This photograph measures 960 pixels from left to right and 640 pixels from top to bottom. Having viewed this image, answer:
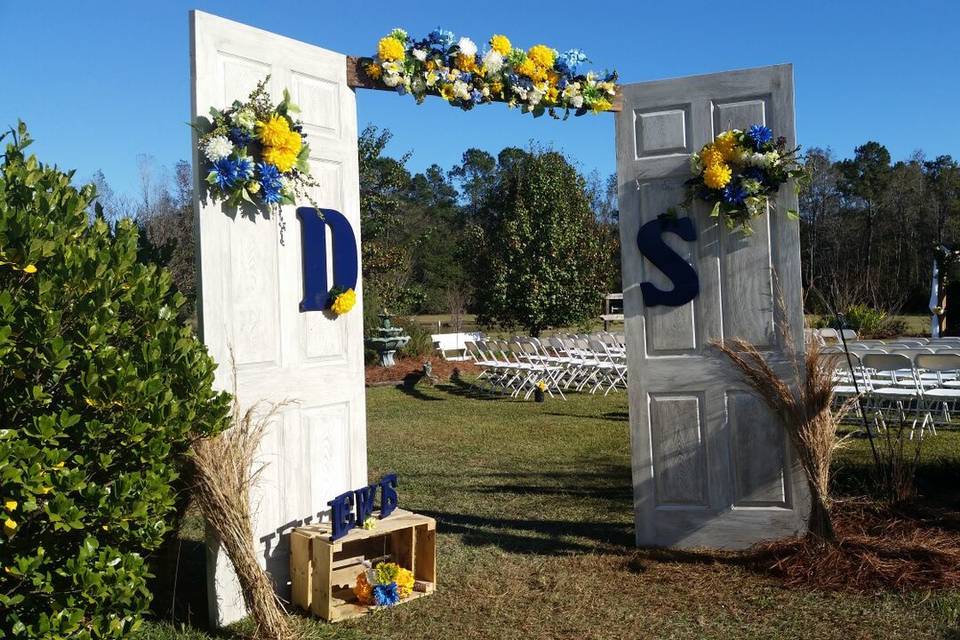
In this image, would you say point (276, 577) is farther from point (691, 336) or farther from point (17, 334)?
point (691, 336)

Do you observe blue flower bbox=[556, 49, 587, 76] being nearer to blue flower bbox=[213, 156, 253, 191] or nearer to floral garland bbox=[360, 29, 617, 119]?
floral garland bbox=[360, 29, 617, 119]

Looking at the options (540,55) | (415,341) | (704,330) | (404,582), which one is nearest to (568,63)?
(540,55)

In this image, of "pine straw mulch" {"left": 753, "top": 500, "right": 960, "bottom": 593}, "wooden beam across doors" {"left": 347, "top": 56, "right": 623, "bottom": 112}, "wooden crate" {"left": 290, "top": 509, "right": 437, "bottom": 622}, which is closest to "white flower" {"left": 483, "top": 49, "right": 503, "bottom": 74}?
"wooden beam across doors" {"left": 347, "top": 56, "right": 623, "bottom": 112}

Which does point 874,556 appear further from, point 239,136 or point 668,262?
point 239,136

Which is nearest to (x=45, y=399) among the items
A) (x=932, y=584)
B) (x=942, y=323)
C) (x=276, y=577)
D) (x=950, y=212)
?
(x=276, y=577)

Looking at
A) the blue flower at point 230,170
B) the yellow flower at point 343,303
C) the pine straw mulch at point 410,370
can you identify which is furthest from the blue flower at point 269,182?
the pine straw mulch at point 410,370

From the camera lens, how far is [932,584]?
15.4ft

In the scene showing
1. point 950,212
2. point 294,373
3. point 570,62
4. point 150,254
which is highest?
point 950,212

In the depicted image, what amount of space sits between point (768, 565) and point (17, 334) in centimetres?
426

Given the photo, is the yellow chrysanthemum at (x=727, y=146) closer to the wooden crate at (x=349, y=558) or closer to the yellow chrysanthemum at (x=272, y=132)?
the yellow chrysanthemum at (x=272, y=132)

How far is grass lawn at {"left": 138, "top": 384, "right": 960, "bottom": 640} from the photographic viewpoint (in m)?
4.34

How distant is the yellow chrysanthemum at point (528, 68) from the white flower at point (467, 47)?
329 millimetres

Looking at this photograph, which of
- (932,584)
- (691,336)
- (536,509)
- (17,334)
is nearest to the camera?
(17,334)

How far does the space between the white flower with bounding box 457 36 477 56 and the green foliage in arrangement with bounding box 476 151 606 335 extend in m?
13.9
